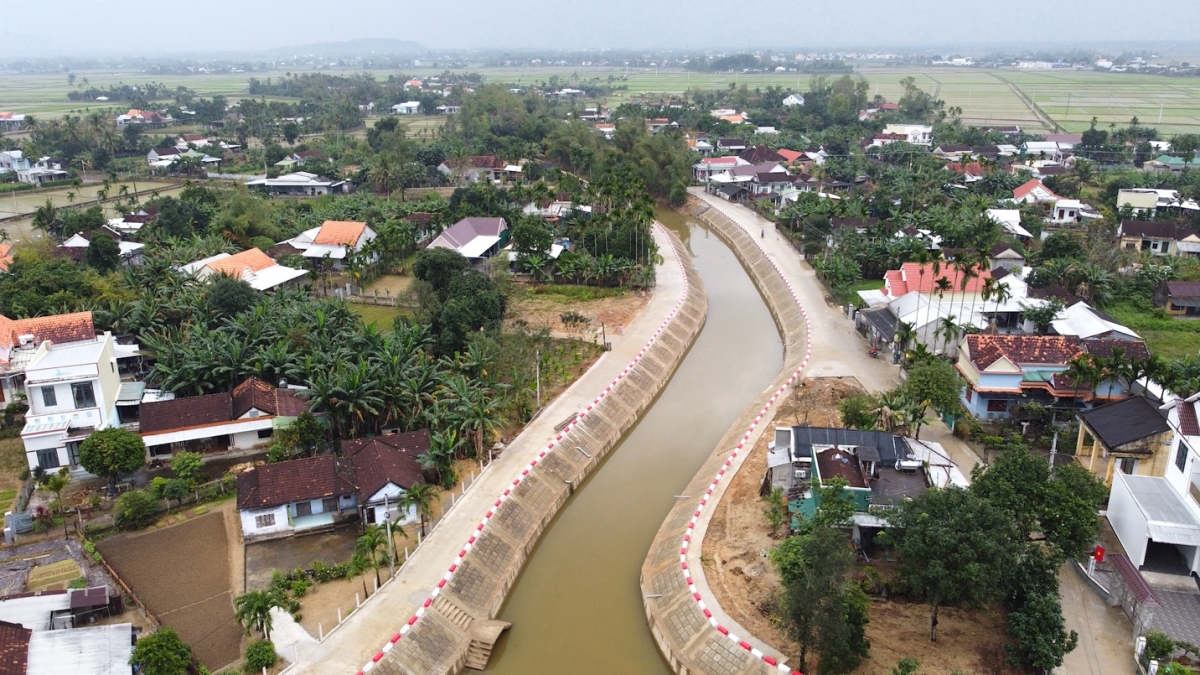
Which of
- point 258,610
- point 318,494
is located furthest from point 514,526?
point 258,610

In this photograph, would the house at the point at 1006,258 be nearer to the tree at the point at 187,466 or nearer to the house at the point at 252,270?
the house at the point at 252,270

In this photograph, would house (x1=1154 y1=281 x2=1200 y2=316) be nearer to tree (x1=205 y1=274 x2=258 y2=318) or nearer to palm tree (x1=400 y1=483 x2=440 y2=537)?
palm tree (x1=400 y1=483 x2=440 y2=537)

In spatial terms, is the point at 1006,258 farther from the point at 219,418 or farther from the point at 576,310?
the point at 219,418

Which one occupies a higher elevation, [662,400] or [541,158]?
[541,158]

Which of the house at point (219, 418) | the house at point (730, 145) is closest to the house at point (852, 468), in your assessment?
the house at point (219, 418)

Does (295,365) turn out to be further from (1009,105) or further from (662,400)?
(1009,105)

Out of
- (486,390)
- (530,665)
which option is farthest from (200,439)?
(530,665)
